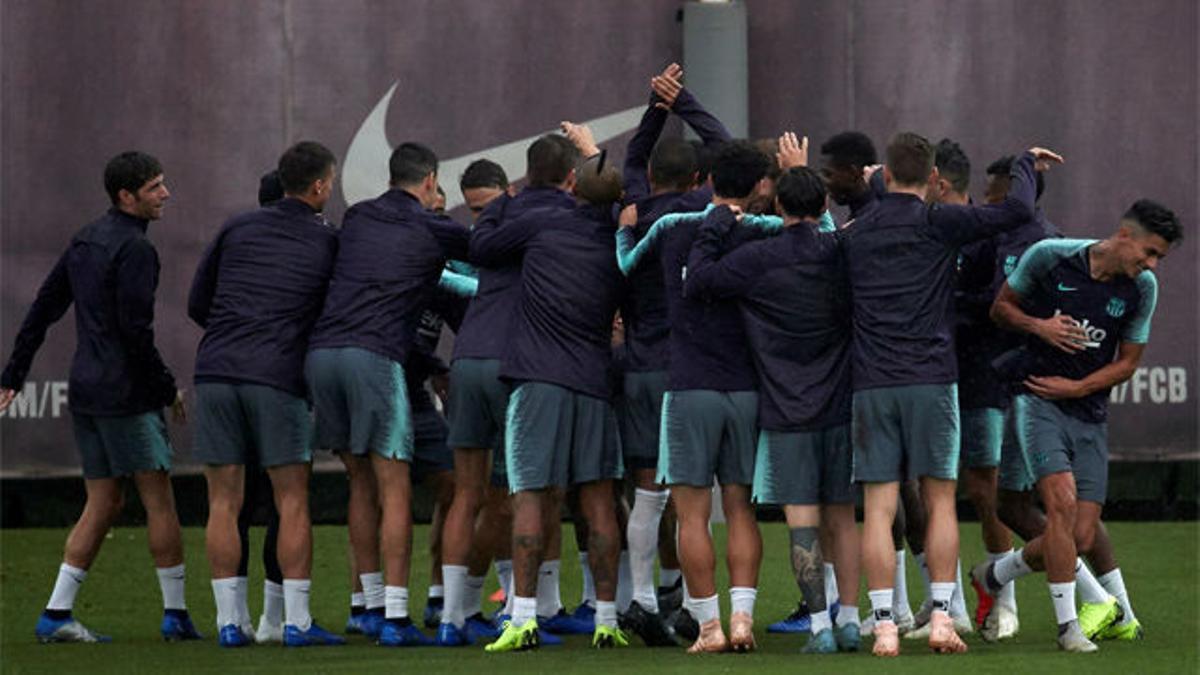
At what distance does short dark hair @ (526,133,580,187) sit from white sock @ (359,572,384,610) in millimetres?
1879

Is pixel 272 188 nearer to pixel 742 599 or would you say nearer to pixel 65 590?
pixel 65 590

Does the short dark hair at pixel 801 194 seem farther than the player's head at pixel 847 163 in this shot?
No

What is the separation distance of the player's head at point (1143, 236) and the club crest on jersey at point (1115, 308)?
0.13 meters

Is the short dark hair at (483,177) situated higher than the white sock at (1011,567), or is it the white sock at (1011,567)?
the short dark hair at (483,177)

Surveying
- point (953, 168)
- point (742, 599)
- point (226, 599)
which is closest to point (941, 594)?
point (742, 599)

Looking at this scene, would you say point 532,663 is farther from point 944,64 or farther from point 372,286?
point 944,64

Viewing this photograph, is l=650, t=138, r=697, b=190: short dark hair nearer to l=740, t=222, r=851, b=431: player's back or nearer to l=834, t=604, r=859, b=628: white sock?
l=740, t=222, r=851, b=431: player's back

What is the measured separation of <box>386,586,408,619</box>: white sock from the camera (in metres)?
10.6

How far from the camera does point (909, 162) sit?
9.90 metres

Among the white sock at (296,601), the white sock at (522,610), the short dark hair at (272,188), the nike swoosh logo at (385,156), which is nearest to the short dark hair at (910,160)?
the white sock at (522,610)

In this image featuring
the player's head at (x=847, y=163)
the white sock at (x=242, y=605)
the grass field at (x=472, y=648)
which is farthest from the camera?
the white sock at (x=242, y=605)

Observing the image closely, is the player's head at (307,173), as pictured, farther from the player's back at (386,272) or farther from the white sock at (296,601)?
the white sock at (296,601)

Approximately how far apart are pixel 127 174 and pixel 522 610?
2780mm

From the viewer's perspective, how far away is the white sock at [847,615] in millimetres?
10055
